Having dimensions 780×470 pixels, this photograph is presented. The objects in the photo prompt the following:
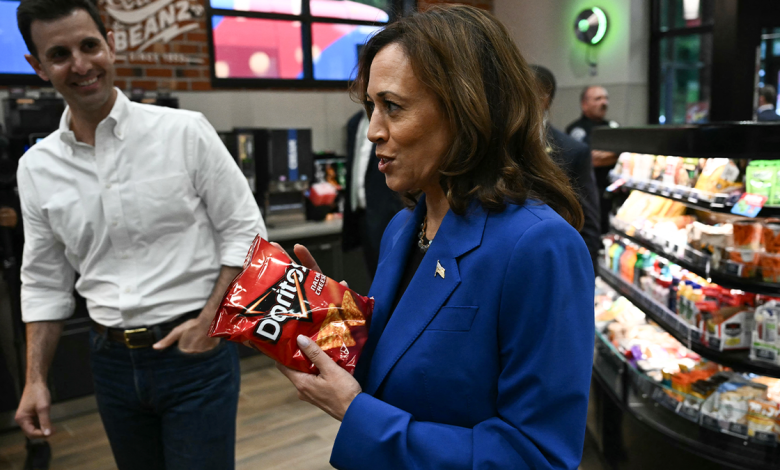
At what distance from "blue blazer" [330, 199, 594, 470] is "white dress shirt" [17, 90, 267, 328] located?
0.88m

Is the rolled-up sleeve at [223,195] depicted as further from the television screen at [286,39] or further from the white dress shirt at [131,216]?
the television screen at [286,39]

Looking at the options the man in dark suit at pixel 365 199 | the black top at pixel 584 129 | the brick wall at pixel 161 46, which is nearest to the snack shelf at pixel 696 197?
the man in dark suit at pixel 365 199

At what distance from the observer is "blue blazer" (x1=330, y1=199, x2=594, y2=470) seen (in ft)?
3.29

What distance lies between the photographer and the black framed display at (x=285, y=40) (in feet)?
17.8

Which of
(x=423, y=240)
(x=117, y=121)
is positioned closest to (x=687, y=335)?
(x=423, y=240)

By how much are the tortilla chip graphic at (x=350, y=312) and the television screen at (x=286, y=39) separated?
15.1ft

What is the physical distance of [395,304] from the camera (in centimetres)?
131

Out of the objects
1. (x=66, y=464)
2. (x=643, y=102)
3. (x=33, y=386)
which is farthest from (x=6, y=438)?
(x=643, y=102)

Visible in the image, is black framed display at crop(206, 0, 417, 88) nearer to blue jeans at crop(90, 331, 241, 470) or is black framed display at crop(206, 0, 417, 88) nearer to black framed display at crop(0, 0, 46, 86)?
black framed display at crop(0, 0, 46, 86)

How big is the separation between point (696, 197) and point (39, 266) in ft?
7.69

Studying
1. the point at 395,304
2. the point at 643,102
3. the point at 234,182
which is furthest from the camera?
the point at 643,102

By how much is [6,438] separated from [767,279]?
4148 millimetres

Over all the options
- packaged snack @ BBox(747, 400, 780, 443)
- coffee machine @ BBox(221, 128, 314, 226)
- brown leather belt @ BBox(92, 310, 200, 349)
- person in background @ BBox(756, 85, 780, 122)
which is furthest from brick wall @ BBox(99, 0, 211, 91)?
person in background @ BBox(756, 85, 780, 122)

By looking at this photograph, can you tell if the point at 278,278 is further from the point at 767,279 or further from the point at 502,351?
the point at 767,279
